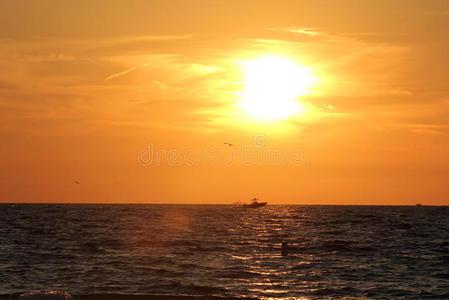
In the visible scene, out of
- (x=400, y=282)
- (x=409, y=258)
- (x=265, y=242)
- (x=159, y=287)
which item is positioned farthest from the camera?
(x=265, y=242)

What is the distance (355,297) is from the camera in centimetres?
3638

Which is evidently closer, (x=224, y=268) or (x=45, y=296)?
(x=45, y=296)

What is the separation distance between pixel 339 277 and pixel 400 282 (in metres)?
4.68

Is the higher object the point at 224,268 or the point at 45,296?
the point at 45,296

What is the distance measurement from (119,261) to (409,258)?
29602mm

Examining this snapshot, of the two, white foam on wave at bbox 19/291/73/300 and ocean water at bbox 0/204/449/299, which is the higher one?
white foam on wave at bbox 19/291/73/300

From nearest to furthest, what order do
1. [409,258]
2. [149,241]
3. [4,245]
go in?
[409,258], [4,245], [149,241]

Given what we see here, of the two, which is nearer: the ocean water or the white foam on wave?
the white foam on wave

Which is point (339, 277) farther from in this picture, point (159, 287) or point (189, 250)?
point (189, 250)

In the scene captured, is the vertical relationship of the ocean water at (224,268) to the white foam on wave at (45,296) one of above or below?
below

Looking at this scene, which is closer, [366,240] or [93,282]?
[93,282]

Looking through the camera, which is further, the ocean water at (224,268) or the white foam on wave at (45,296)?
the ocean water at (224,268)

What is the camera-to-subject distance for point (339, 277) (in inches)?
1777

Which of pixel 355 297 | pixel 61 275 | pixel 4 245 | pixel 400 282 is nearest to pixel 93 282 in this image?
A: pixel 61 275
